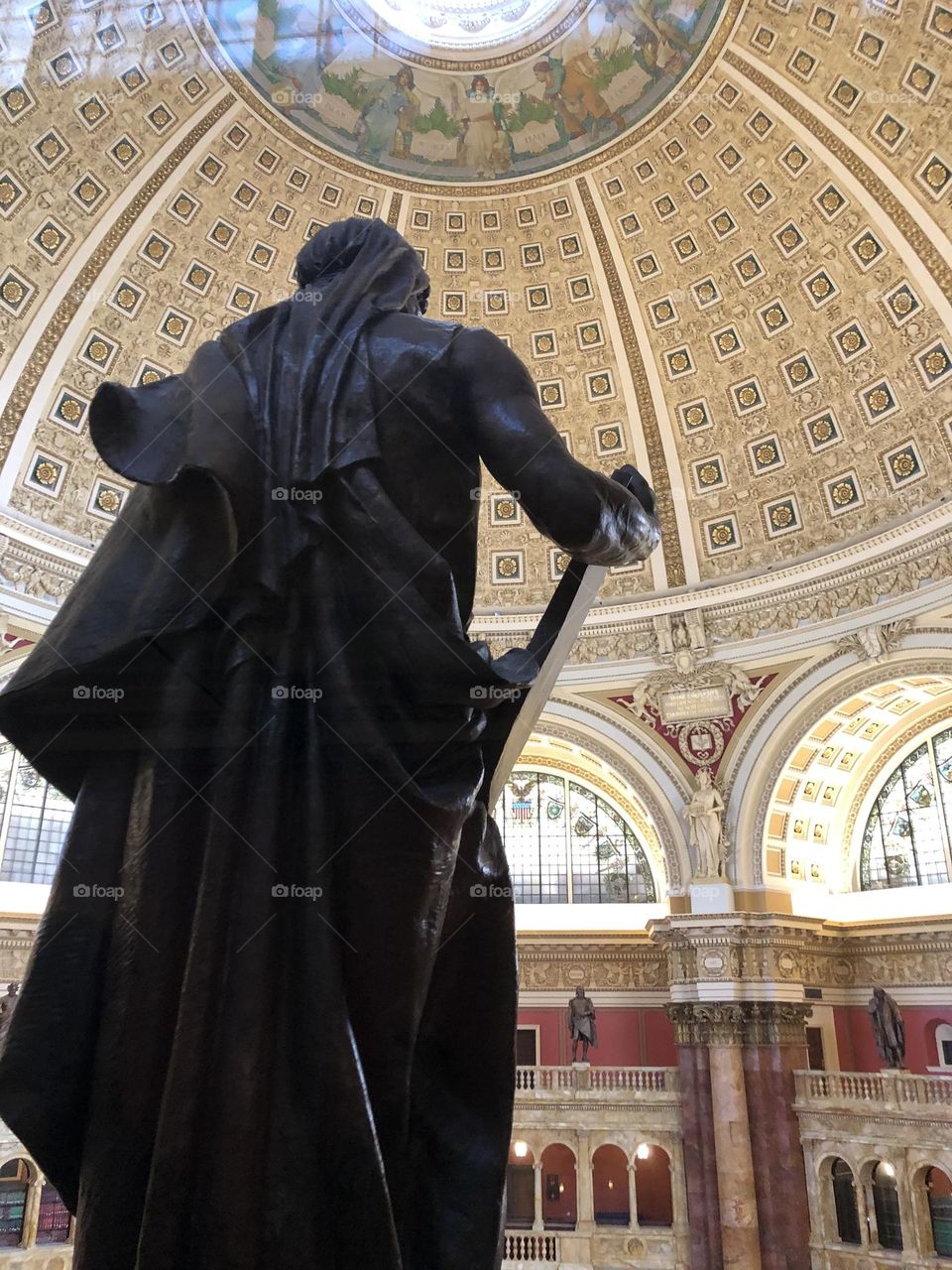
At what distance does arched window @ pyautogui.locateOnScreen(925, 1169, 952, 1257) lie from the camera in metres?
17.6

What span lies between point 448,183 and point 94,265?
8013 mm

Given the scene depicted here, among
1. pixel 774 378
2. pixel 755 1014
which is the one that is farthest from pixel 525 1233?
pixel 774 378

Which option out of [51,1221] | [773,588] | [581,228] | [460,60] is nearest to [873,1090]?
[773,588]

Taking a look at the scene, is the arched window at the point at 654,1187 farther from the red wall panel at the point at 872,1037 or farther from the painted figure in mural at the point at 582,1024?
the red wall panel at the point at 872,1037

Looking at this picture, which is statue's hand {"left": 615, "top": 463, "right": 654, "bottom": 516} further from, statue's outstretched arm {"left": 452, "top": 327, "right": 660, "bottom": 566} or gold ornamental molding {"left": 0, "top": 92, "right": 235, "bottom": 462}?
gold ornamental molding {"left": 0, "top": 92, "right": 235, "bottom": 462}

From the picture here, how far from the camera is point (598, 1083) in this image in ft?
66.1

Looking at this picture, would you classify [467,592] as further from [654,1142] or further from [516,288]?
[516,288]

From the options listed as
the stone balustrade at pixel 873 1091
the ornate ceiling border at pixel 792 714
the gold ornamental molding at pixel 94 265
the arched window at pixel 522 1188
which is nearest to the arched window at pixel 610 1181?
the arched window at pixel 522 1188

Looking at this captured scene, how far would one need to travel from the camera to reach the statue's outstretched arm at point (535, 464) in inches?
90.7

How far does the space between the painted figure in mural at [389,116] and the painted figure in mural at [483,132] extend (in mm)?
1034

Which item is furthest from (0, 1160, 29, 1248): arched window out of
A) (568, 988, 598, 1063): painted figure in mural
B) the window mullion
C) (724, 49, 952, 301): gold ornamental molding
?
(724, 49, 952, 301): gold ornamental molding

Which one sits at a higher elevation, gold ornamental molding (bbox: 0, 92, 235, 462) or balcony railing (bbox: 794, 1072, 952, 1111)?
gold ornamental molding (bbox: 0, 92, 235, 462)

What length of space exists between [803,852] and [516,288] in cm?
1458

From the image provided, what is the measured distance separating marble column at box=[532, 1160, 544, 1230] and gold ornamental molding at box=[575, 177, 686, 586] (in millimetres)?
12669
